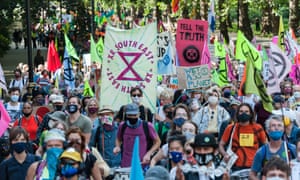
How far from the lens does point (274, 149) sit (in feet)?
27.8

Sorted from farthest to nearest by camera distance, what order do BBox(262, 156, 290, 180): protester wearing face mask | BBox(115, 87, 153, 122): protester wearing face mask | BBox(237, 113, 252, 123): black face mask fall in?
BBox(115, 87, 153, 122): protester wearing face mask < BBox(237, 113, 252, 123): black face mask < BBox(262, 156, 290, 180): protester wearing face mask

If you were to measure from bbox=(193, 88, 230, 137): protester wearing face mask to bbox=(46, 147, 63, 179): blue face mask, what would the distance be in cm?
438

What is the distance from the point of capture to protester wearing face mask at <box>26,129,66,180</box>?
760 centimetres

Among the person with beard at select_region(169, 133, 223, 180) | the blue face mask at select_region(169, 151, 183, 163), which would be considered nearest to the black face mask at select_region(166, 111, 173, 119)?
the blue face mask at select_region(169, 151, 183, 163)

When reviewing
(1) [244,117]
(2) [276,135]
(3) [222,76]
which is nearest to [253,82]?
(1) [244,117]

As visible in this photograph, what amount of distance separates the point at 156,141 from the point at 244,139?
1027mm

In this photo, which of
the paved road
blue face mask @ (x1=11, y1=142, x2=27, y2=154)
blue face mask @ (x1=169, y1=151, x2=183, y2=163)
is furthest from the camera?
the paved road

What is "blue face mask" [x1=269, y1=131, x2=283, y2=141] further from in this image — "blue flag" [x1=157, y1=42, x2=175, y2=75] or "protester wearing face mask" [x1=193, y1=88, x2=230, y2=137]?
"blue flag" [x1=157, y1=42, x2=175, y2=75]

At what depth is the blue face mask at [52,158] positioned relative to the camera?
24.9 feet

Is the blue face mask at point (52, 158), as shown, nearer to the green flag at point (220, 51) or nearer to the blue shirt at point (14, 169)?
the blue shirt at point (14, 169)

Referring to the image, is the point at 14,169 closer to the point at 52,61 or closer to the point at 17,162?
the point at 17,162

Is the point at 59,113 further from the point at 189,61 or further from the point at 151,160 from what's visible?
the point at 189,61

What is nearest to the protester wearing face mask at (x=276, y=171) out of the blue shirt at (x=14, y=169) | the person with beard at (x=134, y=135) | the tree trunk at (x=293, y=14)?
the blue shirt at (x=14, y=169)

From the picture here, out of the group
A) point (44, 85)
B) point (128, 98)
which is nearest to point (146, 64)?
point (128, 98)
